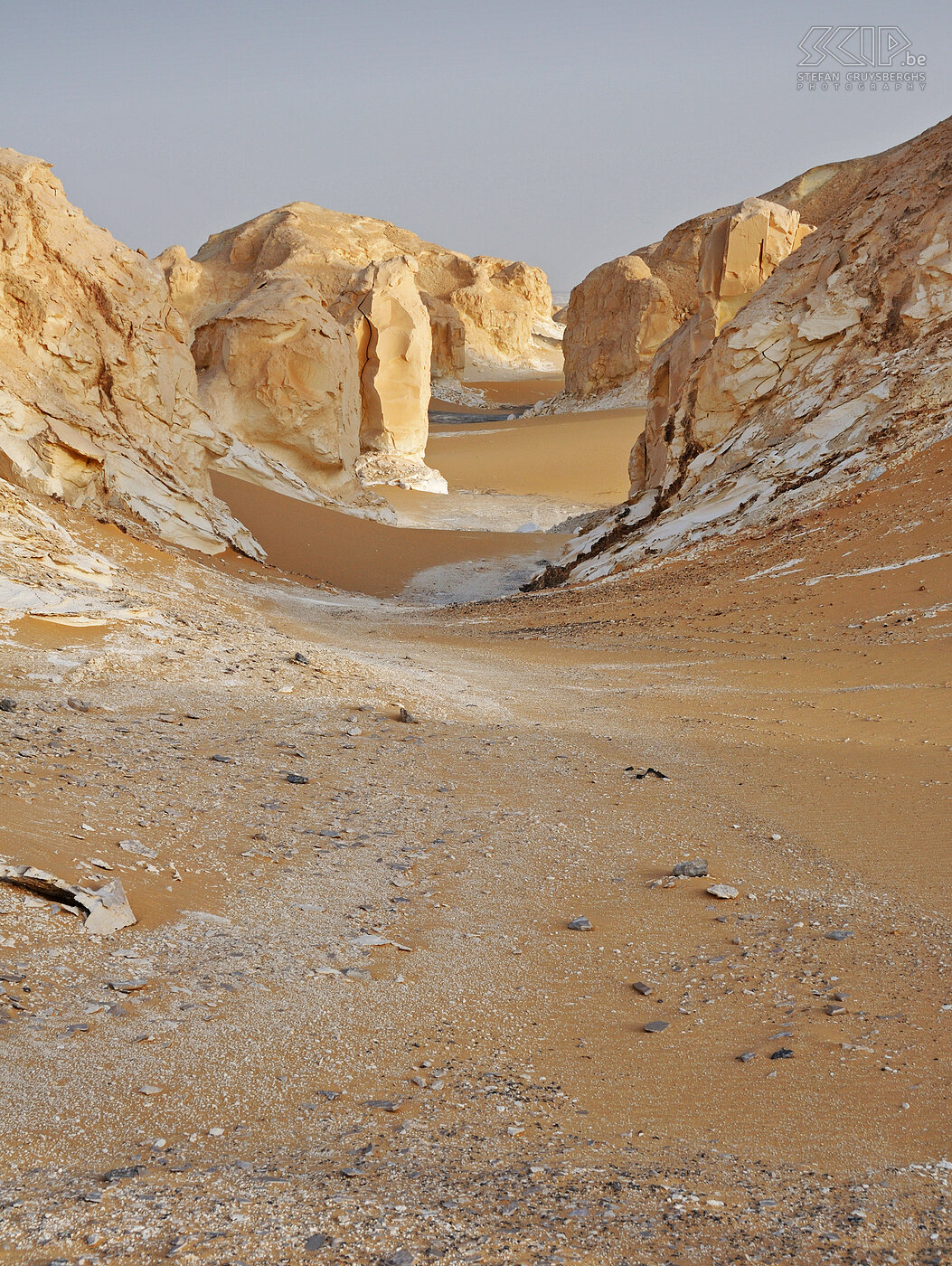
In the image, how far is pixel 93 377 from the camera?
13.8 metres

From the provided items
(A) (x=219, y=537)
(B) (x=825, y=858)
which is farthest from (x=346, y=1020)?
(A) (x=219, y=537)

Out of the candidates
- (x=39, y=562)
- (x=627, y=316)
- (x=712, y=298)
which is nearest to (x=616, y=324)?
(x=627, y=316)

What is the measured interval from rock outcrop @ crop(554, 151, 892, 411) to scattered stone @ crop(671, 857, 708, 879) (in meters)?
42.8

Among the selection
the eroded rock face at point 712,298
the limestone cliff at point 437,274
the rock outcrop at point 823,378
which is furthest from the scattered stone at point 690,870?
A: the limestone cliff at point 437,274

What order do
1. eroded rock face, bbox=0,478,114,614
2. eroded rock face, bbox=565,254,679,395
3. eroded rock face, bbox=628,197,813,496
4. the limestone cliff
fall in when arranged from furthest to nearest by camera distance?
the limestone cliff
eroded rock face, bbox=565,254,679,395
eroded rock face, bbox=628,197,813,496
eroded rock face, bbox=0,478,114,614

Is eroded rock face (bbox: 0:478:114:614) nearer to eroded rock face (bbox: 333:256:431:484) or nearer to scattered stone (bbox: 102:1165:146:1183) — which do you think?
scattered stone (bbox: 102:1165:146:1183)

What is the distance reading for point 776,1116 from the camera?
2.50 meters

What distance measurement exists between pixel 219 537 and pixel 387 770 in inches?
432

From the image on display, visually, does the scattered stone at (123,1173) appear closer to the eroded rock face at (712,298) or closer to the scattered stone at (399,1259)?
the scattered stone at (399,1259)

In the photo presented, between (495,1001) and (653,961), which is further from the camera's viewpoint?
(653,961)

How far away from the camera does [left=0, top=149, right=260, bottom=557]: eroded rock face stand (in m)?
11.8

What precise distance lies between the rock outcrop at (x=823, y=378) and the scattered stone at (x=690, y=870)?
8.85m

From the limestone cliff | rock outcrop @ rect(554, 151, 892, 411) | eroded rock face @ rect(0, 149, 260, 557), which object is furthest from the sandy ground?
the limestone cliff

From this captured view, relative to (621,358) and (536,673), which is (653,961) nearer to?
(536,673)
